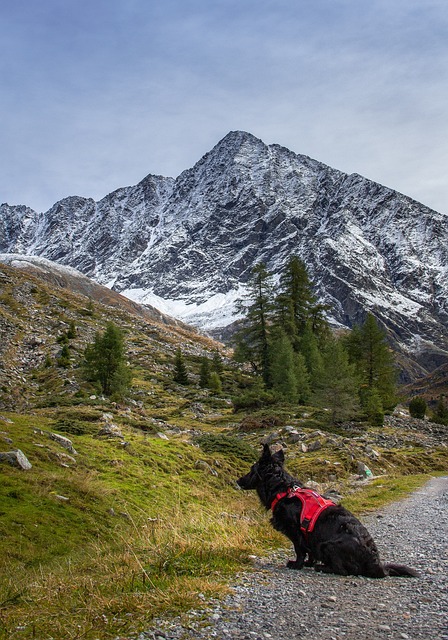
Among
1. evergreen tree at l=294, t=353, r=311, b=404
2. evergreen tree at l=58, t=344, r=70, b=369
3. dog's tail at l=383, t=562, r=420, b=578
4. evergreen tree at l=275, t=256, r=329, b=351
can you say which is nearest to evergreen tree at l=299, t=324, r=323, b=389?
evergreen tree at l=294, t=353, r=311, b=404

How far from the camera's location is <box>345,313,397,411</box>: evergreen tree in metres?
41.2

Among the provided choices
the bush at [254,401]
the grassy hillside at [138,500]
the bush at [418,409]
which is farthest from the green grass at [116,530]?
the bush at [418,409]

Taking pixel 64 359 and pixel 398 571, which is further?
pixel 64 359

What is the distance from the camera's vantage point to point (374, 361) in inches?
1695

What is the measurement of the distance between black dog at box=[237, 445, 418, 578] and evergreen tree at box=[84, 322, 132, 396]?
2654cm

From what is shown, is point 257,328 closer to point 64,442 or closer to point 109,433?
point 109,433

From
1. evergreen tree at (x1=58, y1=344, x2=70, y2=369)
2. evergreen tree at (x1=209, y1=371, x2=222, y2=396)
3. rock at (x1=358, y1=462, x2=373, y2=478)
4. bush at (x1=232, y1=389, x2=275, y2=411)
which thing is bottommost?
rock at (x1=358, y1=462, x2=373, y2=478)

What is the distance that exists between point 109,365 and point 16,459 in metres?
23.6

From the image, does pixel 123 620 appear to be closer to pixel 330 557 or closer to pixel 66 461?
pixel 330 557

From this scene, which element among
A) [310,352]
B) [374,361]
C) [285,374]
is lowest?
[285,374]

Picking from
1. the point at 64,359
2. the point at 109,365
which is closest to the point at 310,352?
the point at 109,365

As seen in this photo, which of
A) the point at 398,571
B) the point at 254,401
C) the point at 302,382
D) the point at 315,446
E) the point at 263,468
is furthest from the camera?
the point at 302,382

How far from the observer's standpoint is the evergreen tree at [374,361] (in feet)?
135

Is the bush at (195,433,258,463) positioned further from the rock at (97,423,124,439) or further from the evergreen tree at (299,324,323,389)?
the evergreen tree at (299,324,323,389)
